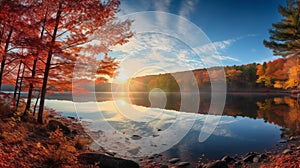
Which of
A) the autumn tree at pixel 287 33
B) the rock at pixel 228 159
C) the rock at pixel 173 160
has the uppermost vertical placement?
the autumn tree at pixel 287 33

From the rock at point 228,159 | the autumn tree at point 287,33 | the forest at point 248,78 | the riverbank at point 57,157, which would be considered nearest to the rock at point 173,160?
the riverbank at point 57,157

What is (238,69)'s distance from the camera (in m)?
94.2

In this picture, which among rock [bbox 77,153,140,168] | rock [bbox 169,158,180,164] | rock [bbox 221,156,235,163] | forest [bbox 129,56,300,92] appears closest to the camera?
rock [bbox 77,153,140,168]

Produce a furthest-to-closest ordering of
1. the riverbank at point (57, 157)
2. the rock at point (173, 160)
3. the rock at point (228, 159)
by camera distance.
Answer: the rock at point (228, 159) → the rock at point (173, 160) → the riverbank at point (57, 157)

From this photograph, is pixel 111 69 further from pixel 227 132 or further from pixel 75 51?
pixel 227 132

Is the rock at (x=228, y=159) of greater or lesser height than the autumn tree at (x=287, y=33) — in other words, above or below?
below

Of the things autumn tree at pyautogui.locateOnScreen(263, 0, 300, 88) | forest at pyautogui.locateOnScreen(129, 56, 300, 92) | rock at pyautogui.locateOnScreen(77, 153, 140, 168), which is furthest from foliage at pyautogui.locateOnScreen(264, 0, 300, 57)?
forest at pyautogui.locateOnScreen(129, 56, 300, 92)

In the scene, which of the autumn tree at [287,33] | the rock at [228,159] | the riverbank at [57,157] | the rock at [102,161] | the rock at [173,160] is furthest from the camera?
the autumn tree at [287,33]

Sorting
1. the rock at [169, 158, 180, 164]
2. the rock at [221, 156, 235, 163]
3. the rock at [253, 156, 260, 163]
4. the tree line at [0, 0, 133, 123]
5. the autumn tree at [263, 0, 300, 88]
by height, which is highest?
the autumn tree at [263, 0, 300, 88]

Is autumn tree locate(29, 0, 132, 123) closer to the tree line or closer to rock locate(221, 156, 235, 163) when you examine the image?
the tree line

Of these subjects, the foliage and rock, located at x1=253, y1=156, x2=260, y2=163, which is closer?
rock, located at x1=253, y1=156, x2=260, y2=163

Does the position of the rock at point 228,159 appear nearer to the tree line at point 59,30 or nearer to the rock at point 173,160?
the rock at point 173,160

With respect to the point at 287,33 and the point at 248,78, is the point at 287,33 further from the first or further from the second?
the point at 248,78

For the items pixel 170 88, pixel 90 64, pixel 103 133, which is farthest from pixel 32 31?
pixel 170 88
